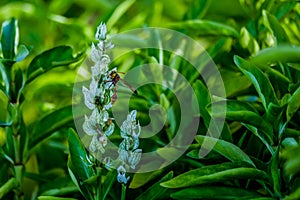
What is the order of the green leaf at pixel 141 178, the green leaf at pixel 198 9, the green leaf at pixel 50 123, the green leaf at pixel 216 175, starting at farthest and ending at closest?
the green leaf at pixel 198 9 < the green leaf at pixel 50 123 < the green leaf at pixel 141 178 < the green leaf at pixel 216 175

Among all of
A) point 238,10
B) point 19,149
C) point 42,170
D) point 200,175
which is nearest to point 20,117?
point 19,149

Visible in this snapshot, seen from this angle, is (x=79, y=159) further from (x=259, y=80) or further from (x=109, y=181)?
(x=259, y=80)

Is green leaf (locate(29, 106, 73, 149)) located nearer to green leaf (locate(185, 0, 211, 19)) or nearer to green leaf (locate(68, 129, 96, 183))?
green leaf (locate(68, 129, 96, 183))

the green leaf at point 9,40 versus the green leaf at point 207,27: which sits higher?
the green leaf at point 9,40

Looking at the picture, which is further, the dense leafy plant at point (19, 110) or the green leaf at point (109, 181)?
the dense leafy plant at point (19, 110)

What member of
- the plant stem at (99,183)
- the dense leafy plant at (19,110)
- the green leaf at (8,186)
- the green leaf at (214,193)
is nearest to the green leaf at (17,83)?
the dense leafy plant at (19,110)

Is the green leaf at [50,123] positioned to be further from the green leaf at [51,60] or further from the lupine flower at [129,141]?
the lupine flower at [129,141]

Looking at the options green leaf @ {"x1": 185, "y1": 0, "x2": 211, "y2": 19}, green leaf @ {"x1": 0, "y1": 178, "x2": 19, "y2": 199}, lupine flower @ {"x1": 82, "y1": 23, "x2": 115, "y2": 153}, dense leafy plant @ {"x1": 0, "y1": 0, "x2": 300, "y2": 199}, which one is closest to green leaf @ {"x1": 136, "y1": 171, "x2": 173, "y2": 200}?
dense leafy plant @ {"x1": 0, "y1": 0, "x2": 300, "y2": 199}
